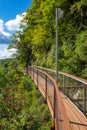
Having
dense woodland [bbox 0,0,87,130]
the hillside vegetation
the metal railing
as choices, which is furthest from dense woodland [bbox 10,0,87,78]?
the metal railing

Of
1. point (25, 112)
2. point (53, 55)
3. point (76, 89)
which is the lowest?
point (25, 112)

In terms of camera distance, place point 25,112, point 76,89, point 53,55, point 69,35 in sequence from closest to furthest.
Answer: point 76,89
point 69,35
point 25,112
point 53,55

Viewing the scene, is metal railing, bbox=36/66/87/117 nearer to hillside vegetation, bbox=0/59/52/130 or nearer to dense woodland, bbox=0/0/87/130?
dense woodland, bbox=0/0/87/130

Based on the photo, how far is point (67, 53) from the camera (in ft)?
83.2

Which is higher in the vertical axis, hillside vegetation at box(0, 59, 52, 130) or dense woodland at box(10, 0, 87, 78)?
dense woodland at box(10, 0, 87, 78)

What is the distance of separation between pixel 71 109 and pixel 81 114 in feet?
3.61

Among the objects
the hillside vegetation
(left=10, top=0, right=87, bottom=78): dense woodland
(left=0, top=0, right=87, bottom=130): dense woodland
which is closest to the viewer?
(left=10, top=0, right=87, bottom=78): dense woodland

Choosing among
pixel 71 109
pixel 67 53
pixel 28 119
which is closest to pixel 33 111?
pixel 28 119

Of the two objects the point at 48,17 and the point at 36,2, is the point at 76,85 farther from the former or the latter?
the point at 36,2

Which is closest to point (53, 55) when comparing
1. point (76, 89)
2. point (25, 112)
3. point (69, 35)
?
point (69, 35)

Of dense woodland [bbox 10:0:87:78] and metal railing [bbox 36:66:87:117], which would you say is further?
dense woodland [bbox 10:0:87:78]

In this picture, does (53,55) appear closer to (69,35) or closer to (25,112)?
(69,35)

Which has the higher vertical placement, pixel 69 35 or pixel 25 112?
pixel 69 35

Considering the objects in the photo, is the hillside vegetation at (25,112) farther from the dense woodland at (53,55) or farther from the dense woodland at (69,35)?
the dense woodland at (69,35)
